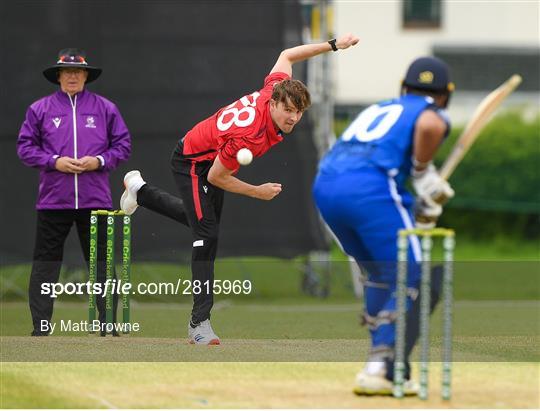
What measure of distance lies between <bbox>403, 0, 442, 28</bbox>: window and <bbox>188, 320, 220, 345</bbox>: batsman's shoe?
48.4ft

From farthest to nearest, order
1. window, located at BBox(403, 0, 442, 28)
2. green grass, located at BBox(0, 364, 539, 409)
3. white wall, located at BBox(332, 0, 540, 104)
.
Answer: window, located at BBox(403, 0, 442, 28) → white wall, located at BBox(332, 0, 540, 104) → green grass, located at BBox(0, 364, 539, 409)

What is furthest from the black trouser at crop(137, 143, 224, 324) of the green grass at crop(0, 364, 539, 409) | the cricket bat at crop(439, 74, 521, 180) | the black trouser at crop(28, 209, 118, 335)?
the cricket bat at crop(439, 74, 521, 180)

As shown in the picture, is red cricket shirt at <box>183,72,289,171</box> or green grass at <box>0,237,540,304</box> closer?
red cricket shirt at <box>183,72,289,171</box>

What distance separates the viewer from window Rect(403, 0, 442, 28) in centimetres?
2234

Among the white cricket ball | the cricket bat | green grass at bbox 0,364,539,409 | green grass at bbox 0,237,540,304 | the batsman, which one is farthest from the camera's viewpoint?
green grass at bbox 0,237,540,304

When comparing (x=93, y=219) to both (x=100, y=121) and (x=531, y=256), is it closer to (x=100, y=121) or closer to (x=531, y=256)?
(x=100, y=121)

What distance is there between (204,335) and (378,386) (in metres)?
2.00

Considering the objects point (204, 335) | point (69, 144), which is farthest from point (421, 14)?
point (204, 335)

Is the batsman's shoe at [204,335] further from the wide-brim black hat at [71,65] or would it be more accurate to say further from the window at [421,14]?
the window at [421,14]

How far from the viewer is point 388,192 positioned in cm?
635

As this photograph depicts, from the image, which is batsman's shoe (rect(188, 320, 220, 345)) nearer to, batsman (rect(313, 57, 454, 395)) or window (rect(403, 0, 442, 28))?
batsman (rect(313, 57, 454, 395))

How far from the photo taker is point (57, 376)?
675 cm

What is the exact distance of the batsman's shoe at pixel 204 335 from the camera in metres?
8.06

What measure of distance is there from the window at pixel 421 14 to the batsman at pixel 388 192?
52.7 ft
